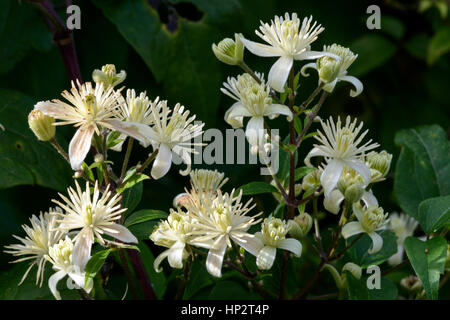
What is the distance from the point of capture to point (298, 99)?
71.9 inches

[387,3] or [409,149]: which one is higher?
[387,3]

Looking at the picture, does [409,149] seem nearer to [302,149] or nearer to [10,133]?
[302,149]

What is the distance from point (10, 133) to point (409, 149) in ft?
2.94

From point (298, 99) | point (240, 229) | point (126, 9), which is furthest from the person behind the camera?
point (298, 99)

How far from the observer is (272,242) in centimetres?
98

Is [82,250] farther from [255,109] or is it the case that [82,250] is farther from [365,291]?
[365,291]

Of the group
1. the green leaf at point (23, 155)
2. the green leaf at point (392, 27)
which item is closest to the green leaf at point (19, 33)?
the green leaf at point (23, 155)

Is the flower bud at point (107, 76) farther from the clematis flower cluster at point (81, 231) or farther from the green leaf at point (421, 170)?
the green leaf at point (421, 170)

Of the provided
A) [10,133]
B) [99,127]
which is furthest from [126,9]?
[99,127]

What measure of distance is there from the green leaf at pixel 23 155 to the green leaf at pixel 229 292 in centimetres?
41

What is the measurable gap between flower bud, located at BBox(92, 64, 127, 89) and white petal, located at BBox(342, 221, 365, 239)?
1.61ft

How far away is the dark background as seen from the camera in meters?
1.46

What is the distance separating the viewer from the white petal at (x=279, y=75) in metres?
0.94

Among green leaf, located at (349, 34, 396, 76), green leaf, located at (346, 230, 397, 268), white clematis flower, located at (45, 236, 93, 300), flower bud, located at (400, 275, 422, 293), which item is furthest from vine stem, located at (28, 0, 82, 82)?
green leaf, located at (349, 34, 396, 76)
